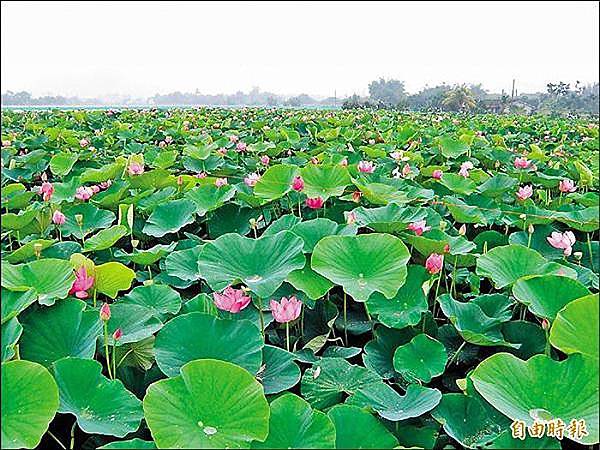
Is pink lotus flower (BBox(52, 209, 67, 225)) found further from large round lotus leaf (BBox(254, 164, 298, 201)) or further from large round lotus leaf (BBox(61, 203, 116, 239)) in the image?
large round lotus leaf (BBox(254, 164, 298, 201))

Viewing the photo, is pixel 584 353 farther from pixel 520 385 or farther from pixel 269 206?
pixel 269 206

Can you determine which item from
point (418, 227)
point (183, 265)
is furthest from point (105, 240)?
point (418, 227)

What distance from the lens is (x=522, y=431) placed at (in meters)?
0.76

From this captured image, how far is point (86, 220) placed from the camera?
165 centimetres

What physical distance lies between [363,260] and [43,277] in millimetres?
601

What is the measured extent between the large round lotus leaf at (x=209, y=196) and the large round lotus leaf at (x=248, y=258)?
1.53 ft

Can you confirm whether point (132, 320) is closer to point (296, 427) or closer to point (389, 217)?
point (296, 427)

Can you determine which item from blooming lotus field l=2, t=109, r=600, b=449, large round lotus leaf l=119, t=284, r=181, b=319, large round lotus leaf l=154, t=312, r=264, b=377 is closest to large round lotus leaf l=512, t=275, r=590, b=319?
blooming lotus field l=2, t=109, r=600, b=449

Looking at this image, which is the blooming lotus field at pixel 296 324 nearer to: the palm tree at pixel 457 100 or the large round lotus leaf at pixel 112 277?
the large round lotus leaf at pixel 112 277

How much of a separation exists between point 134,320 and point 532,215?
3.63 feet

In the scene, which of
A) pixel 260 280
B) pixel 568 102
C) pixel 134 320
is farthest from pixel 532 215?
pixel 568 102

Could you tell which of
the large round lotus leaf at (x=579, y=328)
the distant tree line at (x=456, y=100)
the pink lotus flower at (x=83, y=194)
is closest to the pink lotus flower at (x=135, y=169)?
the pink lotus flower at (x=83, y=194)

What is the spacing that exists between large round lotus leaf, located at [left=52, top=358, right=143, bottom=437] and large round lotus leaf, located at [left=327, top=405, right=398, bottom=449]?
28 centimetres

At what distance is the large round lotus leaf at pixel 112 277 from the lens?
1.10 m
